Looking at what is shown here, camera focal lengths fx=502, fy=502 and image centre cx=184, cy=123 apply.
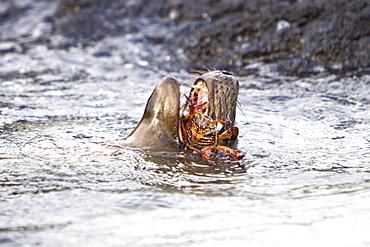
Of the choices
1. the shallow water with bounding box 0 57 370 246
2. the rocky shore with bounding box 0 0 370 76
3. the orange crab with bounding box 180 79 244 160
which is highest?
the rocky shore with bounding box 0 0 370 76

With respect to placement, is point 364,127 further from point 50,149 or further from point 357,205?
point 50,149

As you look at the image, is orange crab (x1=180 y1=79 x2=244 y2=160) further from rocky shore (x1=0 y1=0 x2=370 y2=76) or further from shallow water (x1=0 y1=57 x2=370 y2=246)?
rocky shore (x1=0 y1=0 x2=370 y2=76)

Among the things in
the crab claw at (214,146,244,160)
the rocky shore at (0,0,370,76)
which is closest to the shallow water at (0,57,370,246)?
the crab claw at (214,146,244,160)

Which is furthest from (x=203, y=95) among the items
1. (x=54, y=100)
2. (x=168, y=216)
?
(x=54, y=100)

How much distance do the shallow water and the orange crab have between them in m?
0.10

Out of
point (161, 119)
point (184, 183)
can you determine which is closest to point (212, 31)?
point (161, 119)

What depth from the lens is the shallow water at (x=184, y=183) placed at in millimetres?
2762

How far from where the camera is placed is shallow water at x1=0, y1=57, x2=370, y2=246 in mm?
2762

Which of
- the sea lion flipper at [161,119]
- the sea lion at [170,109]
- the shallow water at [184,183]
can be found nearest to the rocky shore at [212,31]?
the shallow water at [184,183]

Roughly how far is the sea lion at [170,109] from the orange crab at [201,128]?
0.05 metres

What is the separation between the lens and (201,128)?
3779mm

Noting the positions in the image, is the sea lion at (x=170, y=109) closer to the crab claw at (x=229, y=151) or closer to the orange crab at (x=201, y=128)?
the orange crab at (x=201, y=128)

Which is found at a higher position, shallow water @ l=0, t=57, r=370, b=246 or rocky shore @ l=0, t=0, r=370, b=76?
rocky shore @ l=0, t=0, r=370, b=76

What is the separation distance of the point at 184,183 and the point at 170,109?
0.62m
